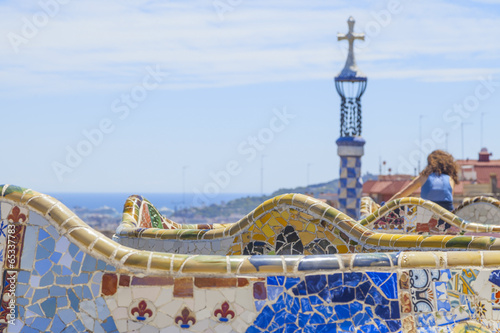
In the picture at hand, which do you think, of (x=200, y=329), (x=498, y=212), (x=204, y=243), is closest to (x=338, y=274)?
(x=200, y=329)

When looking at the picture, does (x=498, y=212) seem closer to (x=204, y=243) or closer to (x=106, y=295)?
(x=204, y=243)

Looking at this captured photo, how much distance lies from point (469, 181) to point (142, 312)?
3155cm

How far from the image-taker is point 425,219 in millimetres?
7961

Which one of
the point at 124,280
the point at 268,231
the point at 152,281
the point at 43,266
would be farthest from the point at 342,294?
the point at 268,231

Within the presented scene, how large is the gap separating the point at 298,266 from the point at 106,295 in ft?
2.66

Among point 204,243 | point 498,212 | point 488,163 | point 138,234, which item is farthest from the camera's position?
point 488,163

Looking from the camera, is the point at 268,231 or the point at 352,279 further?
the point at 268,231

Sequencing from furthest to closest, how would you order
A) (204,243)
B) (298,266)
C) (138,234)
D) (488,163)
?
1. (488,163)
2. (138,234)
3. (204,243)
4. (298,266)

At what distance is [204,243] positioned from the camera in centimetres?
634

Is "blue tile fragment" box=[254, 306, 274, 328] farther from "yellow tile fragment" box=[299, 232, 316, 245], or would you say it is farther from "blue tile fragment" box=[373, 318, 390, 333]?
"yellow tile fragment" box=[299, 232, 316, 245]

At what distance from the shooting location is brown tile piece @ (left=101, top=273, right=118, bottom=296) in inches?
146

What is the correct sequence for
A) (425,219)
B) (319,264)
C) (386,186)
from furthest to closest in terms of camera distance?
(386,186), (425,219), (319,264)

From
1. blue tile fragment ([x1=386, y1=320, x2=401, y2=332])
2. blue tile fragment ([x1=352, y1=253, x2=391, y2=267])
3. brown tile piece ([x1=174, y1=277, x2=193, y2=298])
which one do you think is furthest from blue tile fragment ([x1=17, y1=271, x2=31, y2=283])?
blue tile fragment ([x1=386, y1=320, x2=401, y2=332])

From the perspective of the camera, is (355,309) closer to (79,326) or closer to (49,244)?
(79,326)
